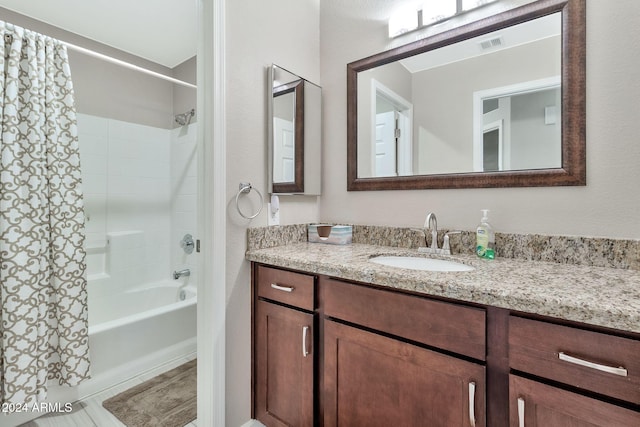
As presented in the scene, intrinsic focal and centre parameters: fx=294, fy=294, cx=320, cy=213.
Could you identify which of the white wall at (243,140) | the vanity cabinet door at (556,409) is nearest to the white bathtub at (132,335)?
the white wall at (243,140)

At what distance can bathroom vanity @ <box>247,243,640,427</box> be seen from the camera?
0.65 m

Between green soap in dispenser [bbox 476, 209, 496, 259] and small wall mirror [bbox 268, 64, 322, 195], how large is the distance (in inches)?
35.2

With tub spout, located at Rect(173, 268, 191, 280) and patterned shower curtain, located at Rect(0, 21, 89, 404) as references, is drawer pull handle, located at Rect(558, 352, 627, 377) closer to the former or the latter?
patterned shower curtain, located at Rect(0, 21, 89, 404)

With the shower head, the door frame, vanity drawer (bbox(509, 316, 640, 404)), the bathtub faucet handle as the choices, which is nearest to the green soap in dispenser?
the door frame

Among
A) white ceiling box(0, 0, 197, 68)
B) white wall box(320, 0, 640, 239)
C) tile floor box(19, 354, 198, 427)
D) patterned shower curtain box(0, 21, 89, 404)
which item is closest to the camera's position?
white wall box(320, 0, 640, 239)

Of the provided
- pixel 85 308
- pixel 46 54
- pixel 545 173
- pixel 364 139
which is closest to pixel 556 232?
pixel 545 173

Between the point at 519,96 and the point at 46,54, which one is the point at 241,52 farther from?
the point at 519,96

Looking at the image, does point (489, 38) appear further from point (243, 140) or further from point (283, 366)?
point (283, 366)

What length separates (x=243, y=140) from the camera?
1.38 meters

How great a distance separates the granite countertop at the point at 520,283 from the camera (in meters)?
0.64

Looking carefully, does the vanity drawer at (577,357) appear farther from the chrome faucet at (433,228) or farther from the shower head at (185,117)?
the shower head at (185,117)

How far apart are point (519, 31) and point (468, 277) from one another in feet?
3.52

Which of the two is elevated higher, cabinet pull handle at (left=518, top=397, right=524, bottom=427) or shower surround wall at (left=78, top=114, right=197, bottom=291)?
shower surround wall at (left=78, top=114, right=197, bottom=291)

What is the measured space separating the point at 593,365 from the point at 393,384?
518 millimetres
